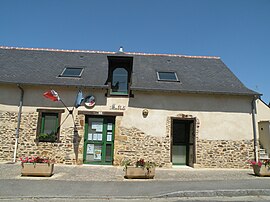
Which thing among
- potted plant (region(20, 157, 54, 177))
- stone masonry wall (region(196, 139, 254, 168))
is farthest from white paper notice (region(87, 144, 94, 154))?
stone masonry wall (region(196, 139, 254, 168))

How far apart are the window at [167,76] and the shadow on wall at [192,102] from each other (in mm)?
1037

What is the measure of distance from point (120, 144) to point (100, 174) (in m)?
2.28

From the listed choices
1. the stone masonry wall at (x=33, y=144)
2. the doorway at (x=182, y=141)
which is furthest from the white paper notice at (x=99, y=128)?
the doorway at (x=182, y=141)

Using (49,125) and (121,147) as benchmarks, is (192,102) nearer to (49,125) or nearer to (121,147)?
(121,147)

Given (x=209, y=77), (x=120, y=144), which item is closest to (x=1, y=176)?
(x=120, y=144)

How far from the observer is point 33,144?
9922mm

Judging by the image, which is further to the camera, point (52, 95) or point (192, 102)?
point (192, 102)

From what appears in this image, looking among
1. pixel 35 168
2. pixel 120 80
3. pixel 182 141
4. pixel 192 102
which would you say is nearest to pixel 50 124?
pixel 35 168

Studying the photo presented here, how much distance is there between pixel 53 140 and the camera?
9.96 m

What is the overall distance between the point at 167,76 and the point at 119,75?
2306 millimetres

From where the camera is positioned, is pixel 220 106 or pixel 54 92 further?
pixel 220 106

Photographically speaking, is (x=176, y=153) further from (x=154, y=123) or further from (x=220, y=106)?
(x=220, y=106)

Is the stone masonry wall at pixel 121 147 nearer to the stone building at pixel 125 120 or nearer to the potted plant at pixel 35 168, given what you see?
the stone building at pixel 125 120

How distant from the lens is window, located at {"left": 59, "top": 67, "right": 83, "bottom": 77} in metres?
11.1
